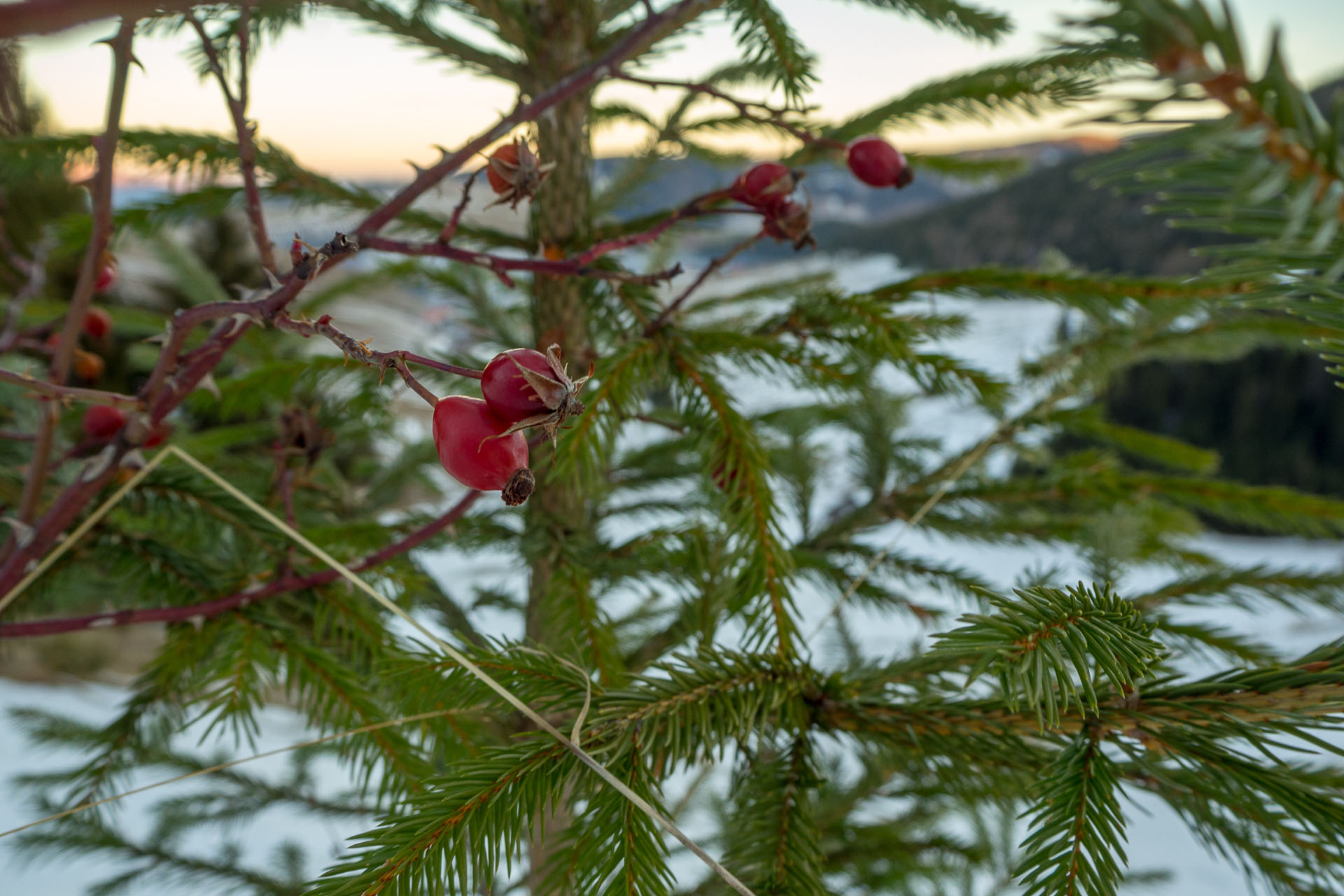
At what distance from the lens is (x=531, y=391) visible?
25cm

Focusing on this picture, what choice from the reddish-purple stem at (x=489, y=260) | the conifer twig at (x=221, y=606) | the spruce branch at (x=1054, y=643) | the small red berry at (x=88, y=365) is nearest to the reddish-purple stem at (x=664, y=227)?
the reddish-purple stem at (x=489, y=260)

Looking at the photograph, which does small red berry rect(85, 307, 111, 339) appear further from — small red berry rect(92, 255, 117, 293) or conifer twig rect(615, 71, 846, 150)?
conifer twig rect(615, 71, 846, 150)

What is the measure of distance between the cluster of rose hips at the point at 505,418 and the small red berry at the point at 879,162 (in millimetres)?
299

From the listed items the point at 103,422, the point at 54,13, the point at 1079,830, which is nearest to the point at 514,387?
the point at 54,13

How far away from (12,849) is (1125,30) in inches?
60.5

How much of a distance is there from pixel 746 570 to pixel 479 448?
24 cm

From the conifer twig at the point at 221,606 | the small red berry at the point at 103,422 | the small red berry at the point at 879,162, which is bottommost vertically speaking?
the conifer twig at the point at 221,606

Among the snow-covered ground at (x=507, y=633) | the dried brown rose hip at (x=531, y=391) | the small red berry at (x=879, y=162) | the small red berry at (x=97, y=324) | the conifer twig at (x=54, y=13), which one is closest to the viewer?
the conifer twig at (x=54, y=13)

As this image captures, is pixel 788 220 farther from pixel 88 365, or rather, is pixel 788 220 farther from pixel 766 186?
→ pixel 88 365

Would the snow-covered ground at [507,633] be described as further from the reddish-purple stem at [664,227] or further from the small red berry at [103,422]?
the small red berry at [103,422]

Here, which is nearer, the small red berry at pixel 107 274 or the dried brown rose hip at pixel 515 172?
the dried brown rose hip at pixel 515 172

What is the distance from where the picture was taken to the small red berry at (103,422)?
0.49 m

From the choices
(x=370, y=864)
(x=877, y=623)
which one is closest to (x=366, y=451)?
(x=877, y=623)

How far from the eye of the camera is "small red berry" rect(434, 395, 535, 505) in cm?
26
